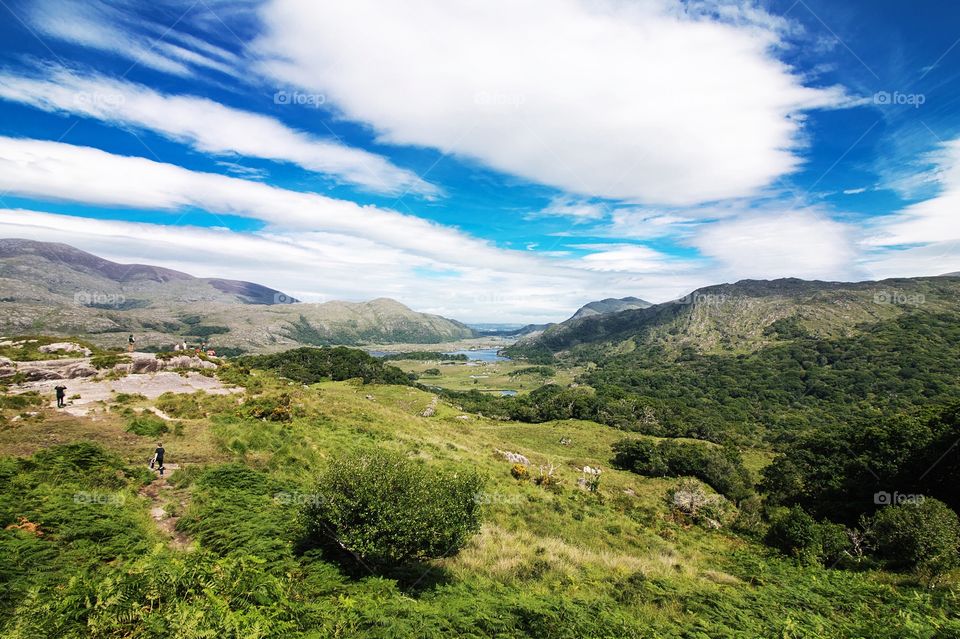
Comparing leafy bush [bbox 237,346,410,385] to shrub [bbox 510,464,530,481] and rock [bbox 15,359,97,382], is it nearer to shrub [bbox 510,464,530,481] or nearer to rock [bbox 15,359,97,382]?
rock [bbox 15,359,97,382]

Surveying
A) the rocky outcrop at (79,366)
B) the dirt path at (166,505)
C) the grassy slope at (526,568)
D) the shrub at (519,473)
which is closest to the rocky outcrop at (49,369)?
the rocky outcrop at (79,366)

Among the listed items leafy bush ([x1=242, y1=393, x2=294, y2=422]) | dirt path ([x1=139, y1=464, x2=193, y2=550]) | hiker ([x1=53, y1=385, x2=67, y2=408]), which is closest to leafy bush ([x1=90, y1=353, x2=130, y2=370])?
hiker ([x1=53, y1=385, x2=67, y2=408])

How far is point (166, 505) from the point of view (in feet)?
57.3

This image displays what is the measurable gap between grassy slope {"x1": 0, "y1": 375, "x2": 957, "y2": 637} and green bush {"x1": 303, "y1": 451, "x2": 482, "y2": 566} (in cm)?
121

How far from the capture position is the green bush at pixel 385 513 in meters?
14.3

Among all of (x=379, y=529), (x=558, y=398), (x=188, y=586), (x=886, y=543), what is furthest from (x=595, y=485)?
(x=558, y=398)

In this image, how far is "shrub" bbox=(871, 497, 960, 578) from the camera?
2100 cm

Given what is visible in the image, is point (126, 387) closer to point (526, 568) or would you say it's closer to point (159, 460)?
point (159, 460)

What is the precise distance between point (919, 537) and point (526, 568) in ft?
76.8

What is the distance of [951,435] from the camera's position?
34844mm

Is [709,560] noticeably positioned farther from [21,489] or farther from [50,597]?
[21,489]

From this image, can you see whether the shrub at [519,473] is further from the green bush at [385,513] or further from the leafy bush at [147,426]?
the leafy bush at [147,426]

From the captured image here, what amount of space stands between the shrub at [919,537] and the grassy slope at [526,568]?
3.11m

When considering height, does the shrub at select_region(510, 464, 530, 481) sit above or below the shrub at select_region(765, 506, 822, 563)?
below
